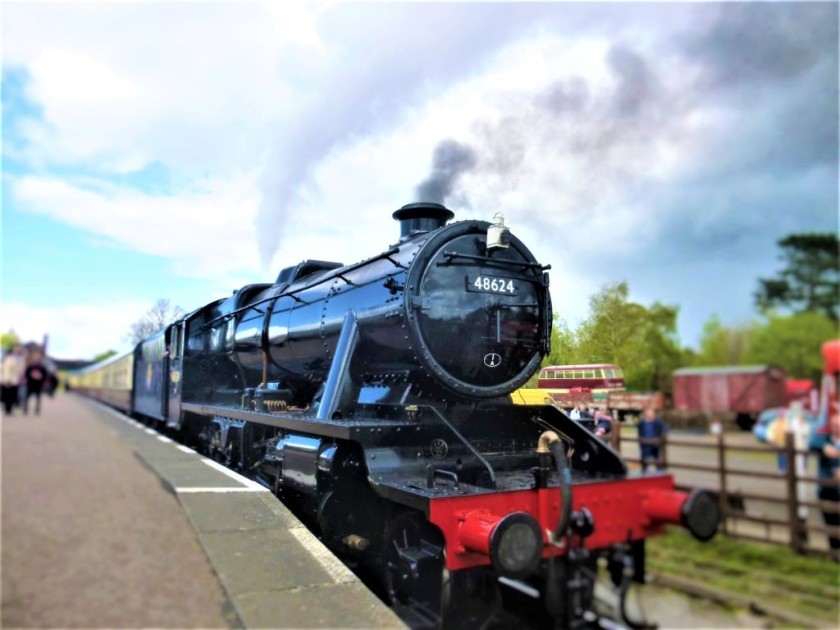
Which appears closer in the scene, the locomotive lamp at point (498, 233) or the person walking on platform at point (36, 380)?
the person walking on platform at point (36, 380)

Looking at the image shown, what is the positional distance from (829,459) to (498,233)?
8.98ft

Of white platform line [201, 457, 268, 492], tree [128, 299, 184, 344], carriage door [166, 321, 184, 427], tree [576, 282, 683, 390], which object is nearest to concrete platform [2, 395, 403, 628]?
white platform line [201, 457, 268, 492]

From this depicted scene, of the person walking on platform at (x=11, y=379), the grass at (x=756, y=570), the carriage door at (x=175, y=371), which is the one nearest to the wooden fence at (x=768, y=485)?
the grass at (x=756, y=570)

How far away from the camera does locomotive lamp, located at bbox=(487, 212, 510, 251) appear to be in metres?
4.09

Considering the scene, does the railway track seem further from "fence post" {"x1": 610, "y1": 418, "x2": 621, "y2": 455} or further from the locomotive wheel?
the locomotive wheel

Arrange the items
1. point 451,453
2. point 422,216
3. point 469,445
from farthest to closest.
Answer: point 422,216
point 451,453
point 469,445

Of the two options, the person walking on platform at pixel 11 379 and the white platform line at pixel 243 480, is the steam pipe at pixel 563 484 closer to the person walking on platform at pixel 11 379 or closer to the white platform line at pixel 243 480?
the white platform line at pixel 243 480

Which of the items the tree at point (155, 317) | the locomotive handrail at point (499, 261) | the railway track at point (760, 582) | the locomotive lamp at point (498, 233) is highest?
the locomotive lamp at point (498, 233)

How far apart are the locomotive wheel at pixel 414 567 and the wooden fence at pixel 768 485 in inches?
55.0

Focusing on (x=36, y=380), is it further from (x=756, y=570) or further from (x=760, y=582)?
(x=756, y=570)

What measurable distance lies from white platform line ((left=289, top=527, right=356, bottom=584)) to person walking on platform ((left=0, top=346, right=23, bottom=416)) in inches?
63.8

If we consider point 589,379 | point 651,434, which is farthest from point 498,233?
point 651,434

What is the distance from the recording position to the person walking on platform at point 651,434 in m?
2.50

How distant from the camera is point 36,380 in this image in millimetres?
1876
